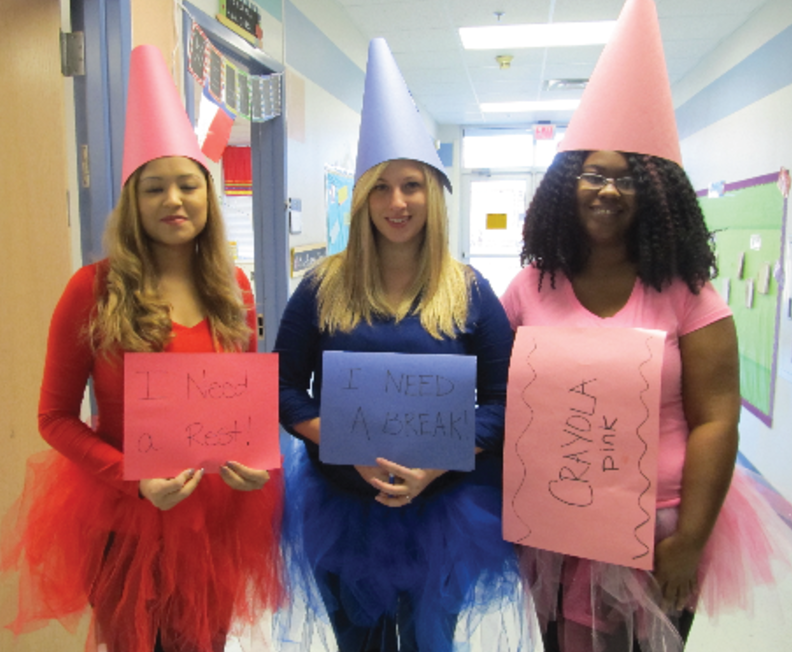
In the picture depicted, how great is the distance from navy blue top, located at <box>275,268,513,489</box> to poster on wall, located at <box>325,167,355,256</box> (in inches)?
93.0

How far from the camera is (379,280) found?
121 cm

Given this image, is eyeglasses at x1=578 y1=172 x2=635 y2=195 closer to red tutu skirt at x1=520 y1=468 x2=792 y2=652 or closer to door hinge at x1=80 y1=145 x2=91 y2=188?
red tutu skirt at x1=520 y1=468 x2=792 y2=652

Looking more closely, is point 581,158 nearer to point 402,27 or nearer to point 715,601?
point 715,601

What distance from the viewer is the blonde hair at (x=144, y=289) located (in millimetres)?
1096

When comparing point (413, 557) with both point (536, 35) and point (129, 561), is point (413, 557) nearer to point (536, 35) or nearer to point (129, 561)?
point (129, 561)

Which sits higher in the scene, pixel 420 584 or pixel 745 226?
pixel 745 226

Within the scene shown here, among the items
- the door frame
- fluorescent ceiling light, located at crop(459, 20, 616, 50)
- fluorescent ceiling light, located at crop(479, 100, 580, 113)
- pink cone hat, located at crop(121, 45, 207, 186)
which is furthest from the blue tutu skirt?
fluorescent ceiling light, located at crop(479, 100, 580, 113)

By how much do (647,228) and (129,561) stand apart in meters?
1.16

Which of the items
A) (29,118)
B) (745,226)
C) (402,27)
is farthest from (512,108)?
(29,118)

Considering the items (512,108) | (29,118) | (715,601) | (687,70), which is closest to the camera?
(715,601)

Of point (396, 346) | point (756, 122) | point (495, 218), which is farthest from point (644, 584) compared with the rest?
point (495, 218)

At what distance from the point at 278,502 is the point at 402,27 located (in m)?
3.99

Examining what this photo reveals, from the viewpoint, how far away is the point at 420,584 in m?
1.16

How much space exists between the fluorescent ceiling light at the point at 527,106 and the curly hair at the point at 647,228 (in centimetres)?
625
